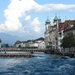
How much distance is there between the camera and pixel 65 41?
364 ft

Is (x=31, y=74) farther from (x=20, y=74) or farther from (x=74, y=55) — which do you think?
(x=74, y=55)

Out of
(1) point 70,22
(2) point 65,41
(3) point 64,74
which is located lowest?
(3) point 64,74

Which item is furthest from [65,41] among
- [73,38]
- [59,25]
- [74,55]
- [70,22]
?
[59,25]

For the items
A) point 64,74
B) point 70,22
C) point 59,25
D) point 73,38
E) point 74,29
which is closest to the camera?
point 64,74

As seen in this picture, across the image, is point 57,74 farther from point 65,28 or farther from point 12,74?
point 65,28

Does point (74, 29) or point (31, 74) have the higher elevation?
point (74, 29)

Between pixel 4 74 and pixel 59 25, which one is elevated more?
pixel 59 25

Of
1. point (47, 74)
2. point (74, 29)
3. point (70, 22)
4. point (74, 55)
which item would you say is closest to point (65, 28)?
point (70, 22)

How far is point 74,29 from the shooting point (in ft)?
422

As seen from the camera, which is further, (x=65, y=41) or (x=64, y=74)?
(x=65, y=41)

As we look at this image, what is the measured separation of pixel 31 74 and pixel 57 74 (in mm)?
3851

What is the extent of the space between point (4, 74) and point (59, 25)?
135 m

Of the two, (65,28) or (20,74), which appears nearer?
(20,74)

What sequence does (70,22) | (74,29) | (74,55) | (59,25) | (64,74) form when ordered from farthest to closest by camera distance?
(59,25) → (70,22) → (74,29) → (74,55) → (64,74)
